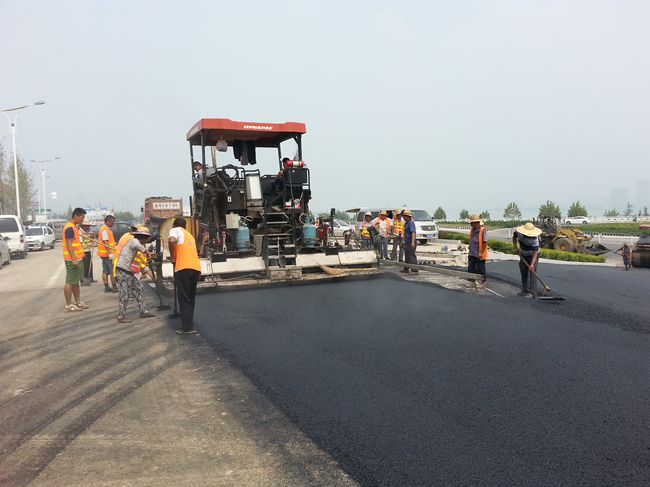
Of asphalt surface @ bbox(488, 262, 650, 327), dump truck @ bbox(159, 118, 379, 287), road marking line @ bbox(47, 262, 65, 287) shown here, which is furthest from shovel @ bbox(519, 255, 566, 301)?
road marking line @ bbox(47, 262, 65, 287)

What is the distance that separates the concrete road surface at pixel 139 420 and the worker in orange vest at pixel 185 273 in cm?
25

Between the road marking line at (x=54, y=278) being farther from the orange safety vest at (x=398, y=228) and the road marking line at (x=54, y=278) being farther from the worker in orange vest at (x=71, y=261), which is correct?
the orange safety vest at (x=398, y=228)

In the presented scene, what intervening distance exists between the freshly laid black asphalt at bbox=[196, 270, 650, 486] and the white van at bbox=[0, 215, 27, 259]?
48.1 feet

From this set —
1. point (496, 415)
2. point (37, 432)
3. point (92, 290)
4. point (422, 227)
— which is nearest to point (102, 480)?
point (37, 432)

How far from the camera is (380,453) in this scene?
3.16m

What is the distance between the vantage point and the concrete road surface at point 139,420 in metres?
2.97

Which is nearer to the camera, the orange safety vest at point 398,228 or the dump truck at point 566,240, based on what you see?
the orange safety vest at point 398,228

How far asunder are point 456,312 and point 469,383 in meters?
2.89

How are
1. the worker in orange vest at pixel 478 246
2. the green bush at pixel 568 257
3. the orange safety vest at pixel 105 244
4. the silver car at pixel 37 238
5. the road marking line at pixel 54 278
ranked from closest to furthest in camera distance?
the worker in orange vest at pixel 478 246, the orange safety vest at pixel 105 244, the road marking line at pixel 54 278, the green bush at pixel 568 257, the silver car at pixel 37 238

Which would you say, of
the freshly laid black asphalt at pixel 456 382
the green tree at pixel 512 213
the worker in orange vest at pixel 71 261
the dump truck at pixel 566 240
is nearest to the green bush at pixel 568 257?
the dump truck at pixel 566 240

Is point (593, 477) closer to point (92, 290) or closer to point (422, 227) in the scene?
point (92, 290)

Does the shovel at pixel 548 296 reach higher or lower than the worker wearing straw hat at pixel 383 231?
lower

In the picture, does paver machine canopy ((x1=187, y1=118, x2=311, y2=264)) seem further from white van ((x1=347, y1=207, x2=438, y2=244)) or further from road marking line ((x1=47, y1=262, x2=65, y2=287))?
white van ((x1=347, y1=207, x2=438, y2=244))

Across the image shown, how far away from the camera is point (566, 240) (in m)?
19.3
